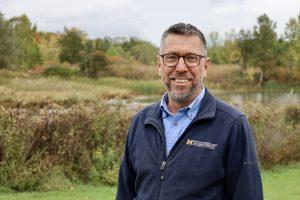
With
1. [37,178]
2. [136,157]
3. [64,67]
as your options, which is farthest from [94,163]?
[64,67]

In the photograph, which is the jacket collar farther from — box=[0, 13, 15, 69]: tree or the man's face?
box=[0, 13, 15, 69]: tree

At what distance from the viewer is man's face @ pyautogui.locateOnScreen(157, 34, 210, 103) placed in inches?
117

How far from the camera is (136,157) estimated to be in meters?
3.16

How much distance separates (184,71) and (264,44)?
64001mm

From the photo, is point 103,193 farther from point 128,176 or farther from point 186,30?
point 186,30

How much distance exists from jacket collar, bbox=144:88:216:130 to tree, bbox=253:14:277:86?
205 feet

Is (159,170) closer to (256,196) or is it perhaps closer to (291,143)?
(256,196)

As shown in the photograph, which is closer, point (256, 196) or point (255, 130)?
point (256, 196)

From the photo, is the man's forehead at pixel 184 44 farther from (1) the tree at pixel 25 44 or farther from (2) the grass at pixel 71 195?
(1) the tree at pixel 25 44

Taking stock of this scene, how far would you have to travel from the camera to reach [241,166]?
111 inches

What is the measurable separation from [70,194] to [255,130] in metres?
5.44

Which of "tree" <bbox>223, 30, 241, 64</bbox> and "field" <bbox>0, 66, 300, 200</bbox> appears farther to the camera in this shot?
"tree" <bbox>223, 30, 241, 64</bbox>

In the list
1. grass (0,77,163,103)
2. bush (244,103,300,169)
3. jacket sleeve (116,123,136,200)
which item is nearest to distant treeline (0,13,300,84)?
grass (0,77,163,103)

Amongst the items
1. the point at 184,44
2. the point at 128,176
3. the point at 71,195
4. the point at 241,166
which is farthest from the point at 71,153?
the point at 241,166
